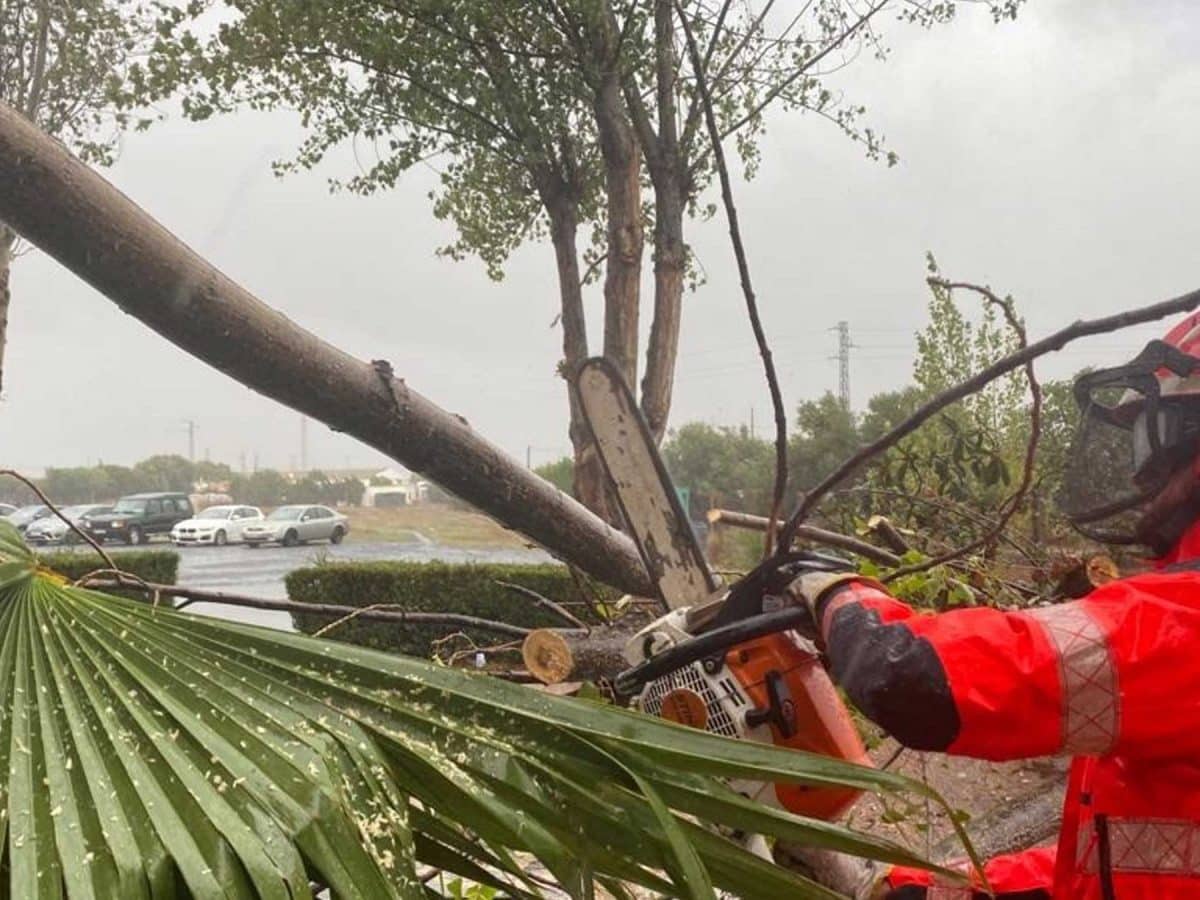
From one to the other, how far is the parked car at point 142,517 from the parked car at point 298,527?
2.02m

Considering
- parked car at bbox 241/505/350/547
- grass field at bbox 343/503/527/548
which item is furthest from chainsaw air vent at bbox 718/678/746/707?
parked car at bbox 241/505/350/547

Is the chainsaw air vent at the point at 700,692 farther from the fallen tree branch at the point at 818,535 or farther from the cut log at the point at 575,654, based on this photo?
the fallen tree branch at the point at 818,535

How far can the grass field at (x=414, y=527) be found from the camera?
415 inches

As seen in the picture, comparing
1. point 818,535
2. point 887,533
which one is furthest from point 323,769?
point 887,533

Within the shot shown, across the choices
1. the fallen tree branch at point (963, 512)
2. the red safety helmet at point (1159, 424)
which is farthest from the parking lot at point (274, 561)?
the red safety helmet at point (1159, 424)

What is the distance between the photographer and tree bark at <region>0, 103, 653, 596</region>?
946mm

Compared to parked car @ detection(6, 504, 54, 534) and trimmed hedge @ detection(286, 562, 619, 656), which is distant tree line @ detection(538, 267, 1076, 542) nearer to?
parked car @ detection(6, 504, 54, 534)

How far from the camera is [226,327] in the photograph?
1092 millimetres

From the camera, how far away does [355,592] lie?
10.5 metres

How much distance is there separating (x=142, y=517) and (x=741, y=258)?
22862mm

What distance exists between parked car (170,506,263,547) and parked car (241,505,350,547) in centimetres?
34

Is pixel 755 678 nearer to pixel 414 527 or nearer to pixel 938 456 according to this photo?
pixel 938 456

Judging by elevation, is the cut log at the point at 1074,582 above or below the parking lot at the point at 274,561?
above

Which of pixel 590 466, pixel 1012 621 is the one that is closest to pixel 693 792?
pixel 1012 621
